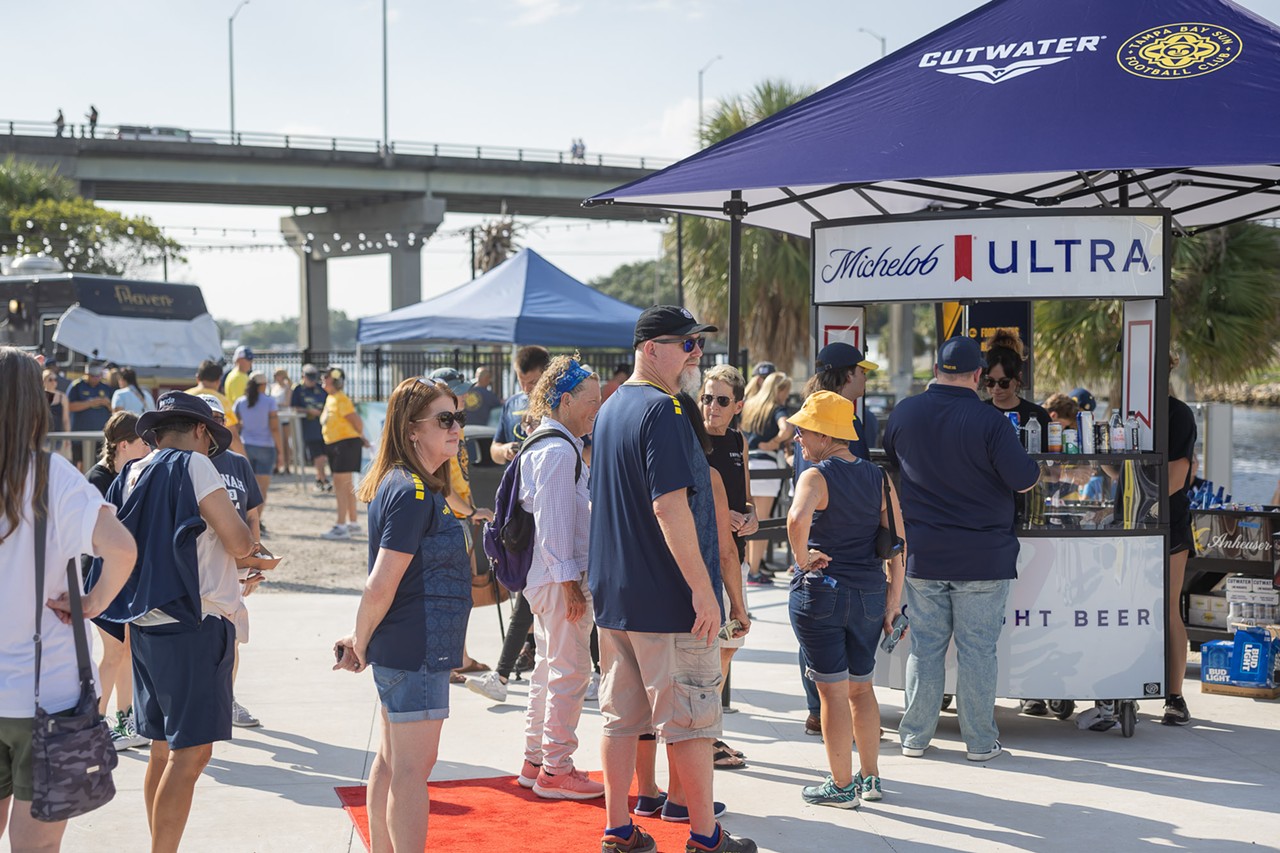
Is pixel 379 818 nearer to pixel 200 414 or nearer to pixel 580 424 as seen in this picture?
pixel 200 414

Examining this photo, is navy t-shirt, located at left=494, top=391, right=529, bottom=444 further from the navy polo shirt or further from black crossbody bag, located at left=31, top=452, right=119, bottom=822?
black crossbody bag, located at left=31, top=452, right=119, bottom=822

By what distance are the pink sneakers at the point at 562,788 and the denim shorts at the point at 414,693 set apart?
5.26ft

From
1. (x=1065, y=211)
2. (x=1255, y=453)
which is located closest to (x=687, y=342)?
(x=1065, y=211)

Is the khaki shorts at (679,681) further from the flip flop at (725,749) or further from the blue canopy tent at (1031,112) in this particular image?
the blue canopy tent at (1031,112)

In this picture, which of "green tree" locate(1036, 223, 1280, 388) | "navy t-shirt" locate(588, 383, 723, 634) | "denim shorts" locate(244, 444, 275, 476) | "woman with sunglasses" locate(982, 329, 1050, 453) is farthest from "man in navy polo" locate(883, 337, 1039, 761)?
"denim shorts" locate(244, 444, 275, 476)

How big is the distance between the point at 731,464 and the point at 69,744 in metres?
3.46

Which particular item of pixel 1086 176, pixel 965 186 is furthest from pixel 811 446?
pixel 965 186

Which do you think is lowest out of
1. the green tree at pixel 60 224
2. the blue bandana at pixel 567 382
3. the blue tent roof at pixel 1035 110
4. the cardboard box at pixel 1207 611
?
the cardboard box at pixel 1207 611

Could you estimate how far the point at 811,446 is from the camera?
5.20 metres

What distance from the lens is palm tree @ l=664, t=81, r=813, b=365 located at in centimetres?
2459

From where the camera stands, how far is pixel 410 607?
3.92 metres

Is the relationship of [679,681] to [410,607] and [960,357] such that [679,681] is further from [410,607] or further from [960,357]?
[960,357]

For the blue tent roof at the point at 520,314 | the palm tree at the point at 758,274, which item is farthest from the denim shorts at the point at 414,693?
the palm tree at the point at 758,274

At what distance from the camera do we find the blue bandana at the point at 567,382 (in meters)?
5.38
